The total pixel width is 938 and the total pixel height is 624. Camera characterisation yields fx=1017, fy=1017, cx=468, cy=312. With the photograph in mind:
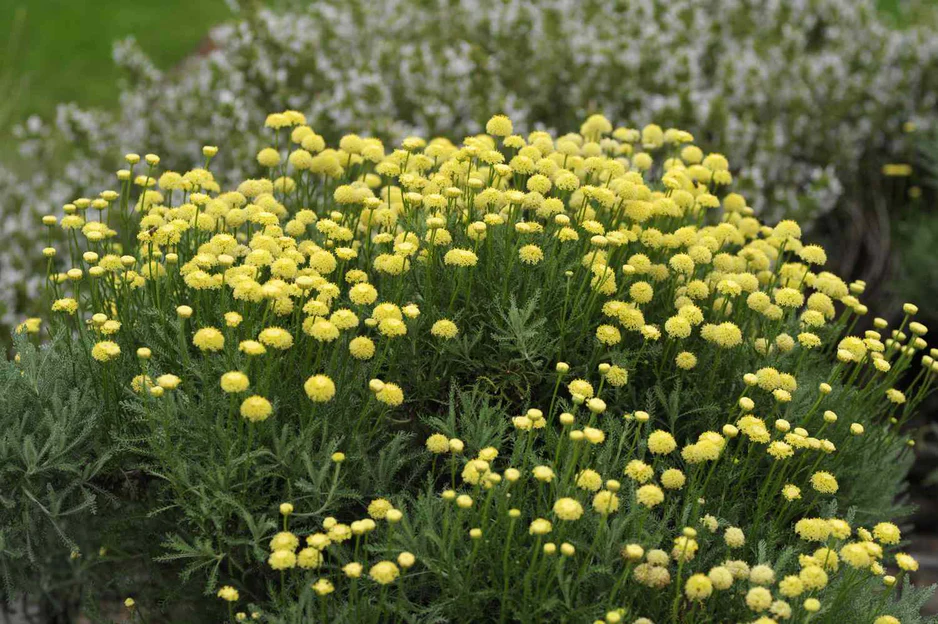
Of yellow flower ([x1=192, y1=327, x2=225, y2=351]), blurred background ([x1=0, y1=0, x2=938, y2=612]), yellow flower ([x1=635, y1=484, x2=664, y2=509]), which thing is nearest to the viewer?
yellow flower ([x1=635, y1=484, x2=664, y2=509])

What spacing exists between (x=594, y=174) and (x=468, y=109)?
2781 mm

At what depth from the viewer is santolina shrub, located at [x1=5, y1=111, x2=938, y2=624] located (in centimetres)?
245

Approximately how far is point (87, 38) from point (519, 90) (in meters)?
5.91

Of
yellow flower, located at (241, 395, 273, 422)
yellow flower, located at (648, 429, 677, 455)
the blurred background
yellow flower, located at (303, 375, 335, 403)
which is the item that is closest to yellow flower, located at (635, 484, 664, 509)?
yellow flower, located at (648, 429, 677, 455)

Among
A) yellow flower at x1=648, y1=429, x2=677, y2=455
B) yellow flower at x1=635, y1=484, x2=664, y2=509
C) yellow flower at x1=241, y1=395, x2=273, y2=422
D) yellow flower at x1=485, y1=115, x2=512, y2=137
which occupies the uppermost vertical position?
yellow flower at x1=485, y1=115, x2=512, y2=137

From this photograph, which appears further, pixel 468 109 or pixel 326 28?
pixel 326 28

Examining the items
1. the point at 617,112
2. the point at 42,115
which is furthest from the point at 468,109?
the point at 42,115

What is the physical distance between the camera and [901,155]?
22.9ft

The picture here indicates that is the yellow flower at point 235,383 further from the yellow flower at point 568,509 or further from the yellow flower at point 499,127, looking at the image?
the yellow flower at point 499,127

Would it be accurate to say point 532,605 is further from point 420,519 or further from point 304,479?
point 304,479

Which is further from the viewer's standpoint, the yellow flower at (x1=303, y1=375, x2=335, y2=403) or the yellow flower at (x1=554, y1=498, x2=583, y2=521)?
the yellow flower at (x1=303, y1=375, x2=335, y2=403)

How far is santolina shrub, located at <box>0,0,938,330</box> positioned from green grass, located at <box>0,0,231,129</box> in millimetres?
2704

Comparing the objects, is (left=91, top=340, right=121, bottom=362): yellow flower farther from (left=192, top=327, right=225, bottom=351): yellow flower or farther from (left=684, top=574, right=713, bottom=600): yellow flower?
(left=684, top=574, right=713, bottom=600): yellow flower

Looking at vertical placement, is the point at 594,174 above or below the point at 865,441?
above
